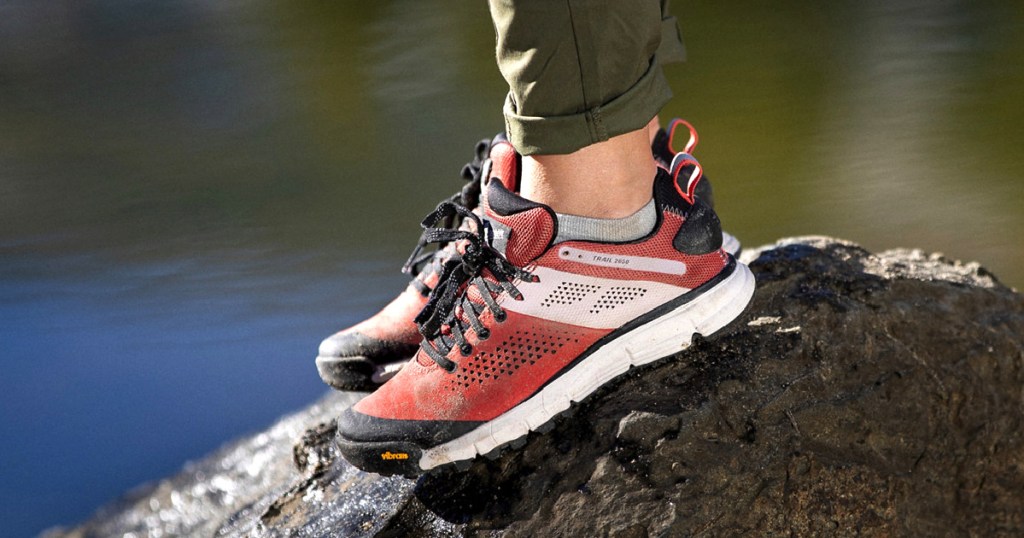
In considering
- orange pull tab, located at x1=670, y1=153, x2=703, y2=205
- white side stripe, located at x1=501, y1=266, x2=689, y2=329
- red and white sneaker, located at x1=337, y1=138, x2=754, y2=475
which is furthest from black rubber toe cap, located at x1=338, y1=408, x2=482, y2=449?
orange pull tab, located at x1=670, y1=153, x2=703, y2=205

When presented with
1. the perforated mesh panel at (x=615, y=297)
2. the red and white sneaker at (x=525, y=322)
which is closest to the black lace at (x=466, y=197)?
the red and white sneaker at (x=525, y=322)

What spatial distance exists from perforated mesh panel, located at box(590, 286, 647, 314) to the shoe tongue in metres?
0.09

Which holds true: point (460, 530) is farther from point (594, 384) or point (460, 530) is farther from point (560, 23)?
point (560, 23)

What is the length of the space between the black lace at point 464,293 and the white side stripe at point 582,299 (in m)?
0.01

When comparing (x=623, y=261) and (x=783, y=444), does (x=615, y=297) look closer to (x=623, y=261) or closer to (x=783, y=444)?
(x=623, y=261)

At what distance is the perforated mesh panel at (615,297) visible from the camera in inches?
42.0

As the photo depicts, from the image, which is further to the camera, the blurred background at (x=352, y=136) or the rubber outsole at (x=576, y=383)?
the blurred background at (x=352, y=136)

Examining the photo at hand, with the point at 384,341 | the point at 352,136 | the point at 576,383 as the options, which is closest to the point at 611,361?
the point at 576,383

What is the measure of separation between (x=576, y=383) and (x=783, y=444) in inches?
9.8

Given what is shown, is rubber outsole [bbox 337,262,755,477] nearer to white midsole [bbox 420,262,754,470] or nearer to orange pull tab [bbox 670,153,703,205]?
white midsole [bbox 420,262,754,470]

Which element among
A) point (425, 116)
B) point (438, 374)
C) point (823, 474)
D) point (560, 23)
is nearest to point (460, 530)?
point (438, 374)

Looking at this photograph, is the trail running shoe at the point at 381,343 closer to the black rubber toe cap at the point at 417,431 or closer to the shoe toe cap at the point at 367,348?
the shoe toe cap at the point at 367,348

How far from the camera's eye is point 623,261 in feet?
3.50

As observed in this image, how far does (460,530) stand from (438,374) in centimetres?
17
